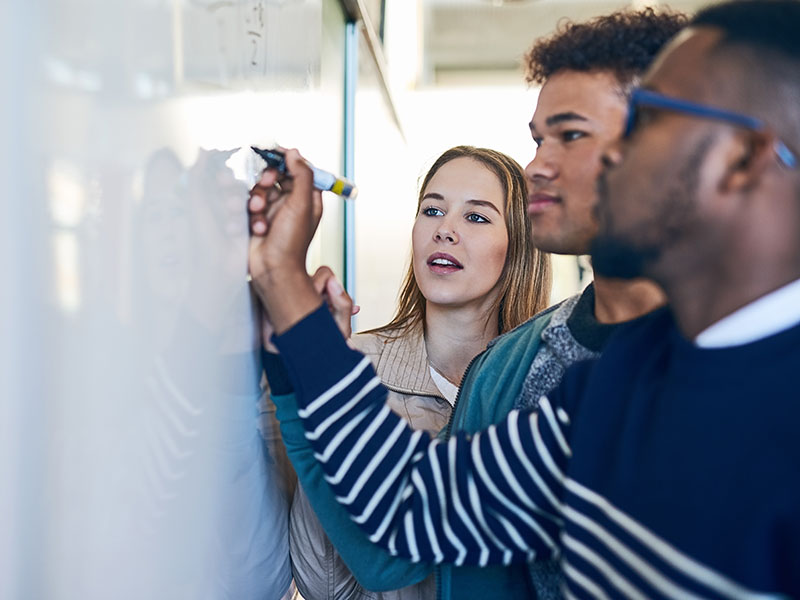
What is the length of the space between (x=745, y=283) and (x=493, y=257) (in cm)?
96

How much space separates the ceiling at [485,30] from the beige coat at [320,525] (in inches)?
126

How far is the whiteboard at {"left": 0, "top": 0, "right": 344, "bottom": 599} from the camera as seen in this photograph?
0.41 m

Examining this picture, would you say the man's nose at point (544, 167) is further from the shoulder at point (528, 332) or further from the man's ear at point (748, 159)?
the man's ear at point (748, 159)

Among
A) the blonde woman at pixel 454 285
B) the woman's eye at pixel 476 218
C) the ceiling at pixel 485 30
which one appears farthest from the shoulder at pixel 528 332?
the ceiling at pixel 485 30

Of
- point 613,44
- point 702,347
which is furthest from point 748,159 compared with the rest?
point 613,44

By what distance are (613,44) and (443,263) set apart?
2.05 ft

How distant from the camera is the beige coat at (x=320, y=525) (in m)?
1.08

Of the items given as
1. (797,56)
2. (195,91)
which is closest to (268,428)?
(195,91)

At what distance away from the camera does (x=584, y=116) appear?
100 cm

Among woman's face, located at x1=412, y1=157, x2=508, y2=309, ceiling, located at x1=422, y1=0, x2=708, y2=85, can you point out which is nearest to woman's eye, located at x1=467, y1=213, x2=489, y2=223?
woman's face, located at x1=412, y1=157, x2=508, y2=309

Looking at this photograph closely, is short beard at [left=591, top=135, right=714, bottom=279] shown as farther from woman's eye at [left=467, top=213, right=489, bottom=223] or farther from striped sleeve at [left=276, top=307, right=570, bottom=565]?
woman's eye at [left=467, top=213, right=489, bottom=223]

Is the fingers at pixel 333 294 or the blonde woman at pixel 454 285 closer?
the fingers at pixel 333 294

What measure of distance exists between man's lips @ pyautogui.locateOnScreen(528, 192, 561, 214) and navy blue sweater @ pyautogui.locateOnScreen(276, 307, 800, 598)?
256 millimetres

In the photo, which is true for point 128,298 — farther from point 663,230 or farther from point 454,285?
point 454,285
